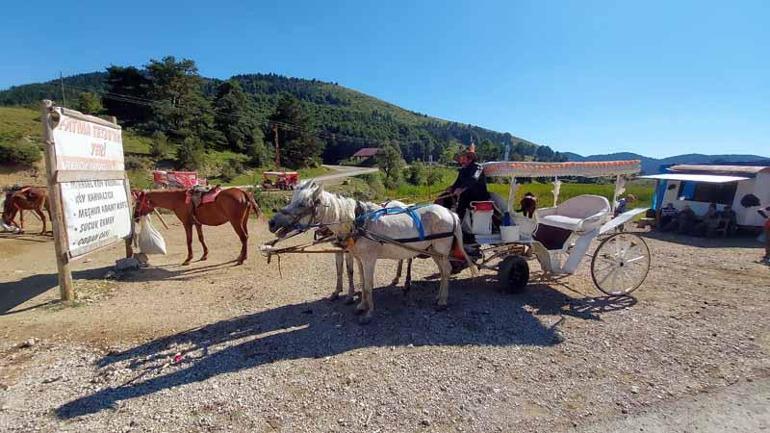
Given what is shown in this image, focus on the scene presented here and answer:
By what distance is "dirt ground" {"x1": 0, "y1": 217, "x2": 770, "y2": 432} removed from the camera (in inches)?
132

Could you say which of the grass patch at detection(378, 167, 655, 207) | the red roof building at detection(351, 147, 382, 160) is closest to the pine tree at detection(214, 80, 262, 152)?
the grass patch at detection(378, 167, 655, 207)

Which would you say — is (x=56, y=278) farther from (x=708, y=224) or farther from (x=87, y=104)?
(x=87, y=104)

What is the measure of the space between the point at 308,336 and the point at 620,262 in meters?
5.68

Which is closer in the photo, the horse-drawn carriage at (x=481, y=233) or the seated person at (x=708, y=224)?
the horse-drawn carriage at (x=481, y=233)

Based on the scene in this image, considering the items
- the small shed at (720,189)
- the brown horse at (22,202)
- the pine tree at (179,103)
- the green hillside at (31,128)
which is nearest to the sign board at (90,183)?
the brown horse at (22,202)

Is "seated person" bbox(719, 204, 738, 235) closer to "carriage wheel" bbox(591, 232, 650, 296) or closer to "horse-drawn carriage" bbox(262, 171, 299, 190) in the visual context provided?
"carriage wheel" bbox(591, 232, 650, 296)

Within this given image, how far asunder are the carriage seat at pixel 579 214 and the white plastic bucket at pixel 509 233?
3.67 ft

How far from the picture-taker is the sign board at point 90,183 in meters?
5.50

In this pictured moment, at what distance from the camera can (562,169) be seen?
6.12 metres

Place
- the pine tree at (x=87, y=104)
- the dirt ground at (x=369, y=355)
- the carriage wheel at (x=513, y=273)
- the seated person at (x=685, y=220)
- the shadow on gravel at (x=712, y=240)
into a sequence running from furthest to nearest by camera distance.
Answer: the pine tree at (x=87, y=104)
the seated person at (x=685, y=220)
the shadow on gravel at (x=712, y=240)
the carriage wheel at (x=513, y=273)
the dirt ground at (x=369, y=355)

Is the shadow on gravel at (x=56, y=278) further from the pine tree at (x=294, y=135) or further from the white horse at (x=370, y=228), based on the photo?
the pine tree at (x=294, y=135)

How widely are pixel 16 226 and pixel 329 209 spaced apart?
13.2 meters

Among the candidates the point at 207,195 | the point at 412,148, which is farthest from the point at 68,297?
the point at 412,148

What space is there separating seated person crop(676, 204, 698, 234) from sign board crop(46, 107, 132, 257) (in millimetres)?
18397
